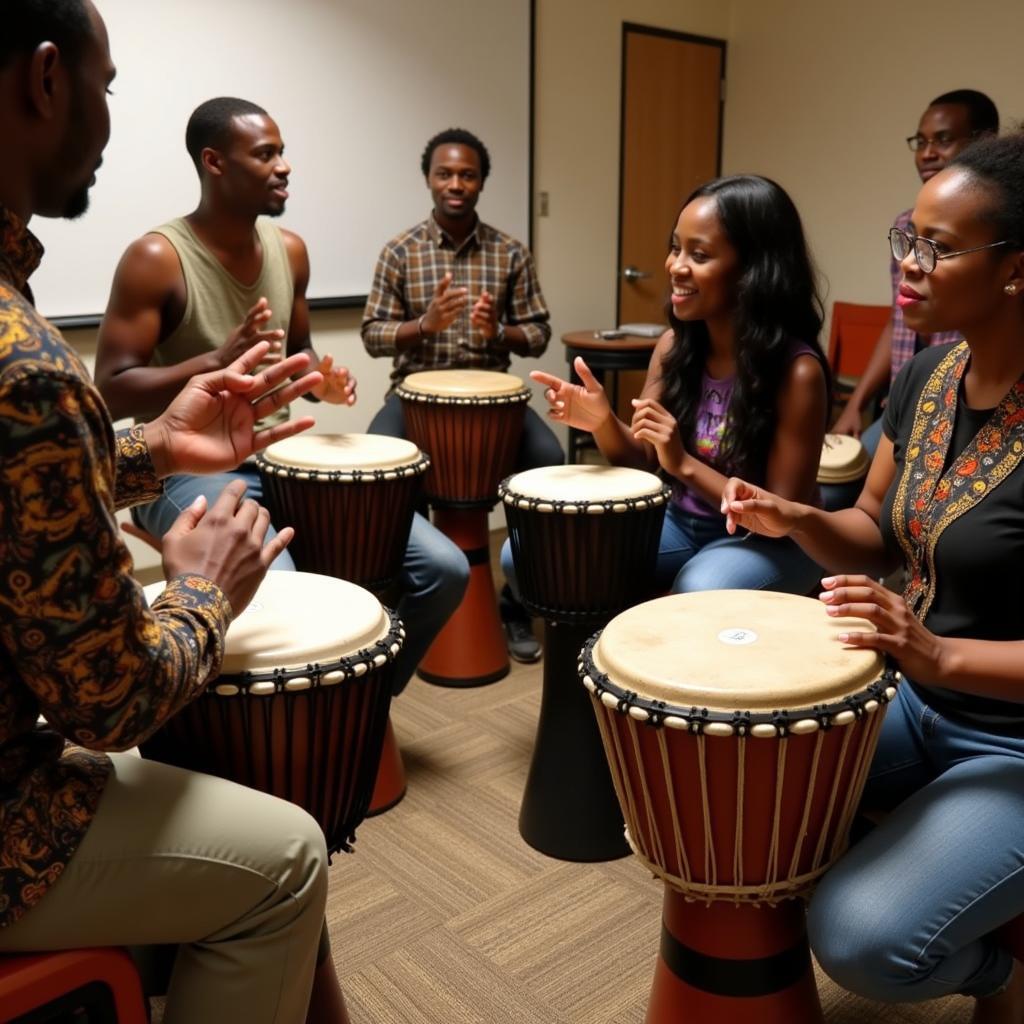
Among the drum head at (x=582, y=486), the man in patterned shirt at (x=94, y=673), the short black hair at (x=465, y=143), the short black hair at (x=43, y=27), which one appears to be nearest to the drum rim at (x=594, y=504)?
the drum head at (x=582, y=486)

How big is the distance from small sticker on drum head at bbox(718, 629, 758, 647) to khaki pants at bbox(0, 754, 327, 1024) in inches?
25.2

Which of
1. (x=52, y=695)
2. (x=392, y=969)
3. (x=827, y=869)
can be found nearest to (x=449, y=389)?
(x=392, y=969)

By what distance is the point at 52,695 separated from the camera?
1.03 meters

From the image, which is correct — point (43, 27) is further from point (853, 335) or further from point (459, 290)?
point (853, 335)

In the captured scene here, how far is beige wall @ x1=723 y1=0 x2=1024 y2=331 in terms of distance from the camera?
4773 mm

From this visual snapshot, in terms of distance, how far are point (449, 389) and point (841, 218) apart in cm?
318

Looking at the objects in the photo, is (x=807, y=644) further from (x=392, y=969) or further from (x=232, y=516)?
(x=392, y=969)

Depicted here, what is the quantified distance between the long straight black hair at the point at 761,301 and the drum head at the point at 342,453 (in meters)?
0.79

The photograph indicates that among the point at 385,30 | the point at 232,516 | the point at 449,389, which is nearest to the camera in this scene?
the point at 232,516

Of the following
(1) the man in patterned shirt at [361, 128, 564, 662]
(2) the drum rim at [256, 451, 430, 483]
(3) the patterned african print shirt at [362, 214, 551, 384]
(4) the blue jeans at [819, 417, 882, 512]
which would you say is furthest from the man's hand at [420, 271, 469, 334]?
(4) the blue jeans at [819, 417, 882, 512]

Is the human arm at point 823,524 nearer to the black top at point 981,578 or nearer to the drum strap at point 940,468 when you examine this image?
the drum strap at point 940,468

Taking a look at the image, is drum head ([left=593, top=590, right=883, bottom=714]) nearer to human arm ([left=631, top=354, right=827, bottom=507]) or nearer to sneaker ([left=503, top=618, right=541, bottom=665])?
human arm ([left=631, top=354, right=827, bottom=507])

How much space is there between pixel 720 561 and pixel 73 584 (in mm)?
1584

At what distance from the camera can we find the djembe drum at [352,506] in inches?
96.3
